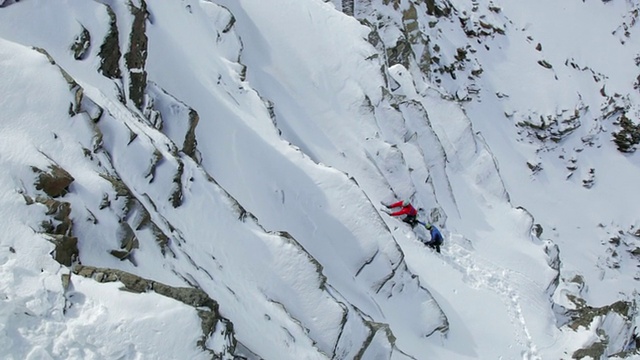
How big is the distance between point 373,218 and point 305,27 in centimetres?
1168

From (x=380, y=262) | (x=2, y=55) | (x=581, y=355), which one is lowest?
(x=581, y=355)

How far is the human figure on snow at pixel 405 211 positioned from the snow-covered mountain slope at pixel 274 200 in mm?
386

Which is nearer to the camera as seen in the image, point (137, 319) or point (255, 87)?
point (137, 319)

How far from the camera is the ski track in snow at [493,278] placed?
23.5 meters

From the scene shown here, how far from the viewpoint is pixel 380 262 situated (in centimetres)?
2042

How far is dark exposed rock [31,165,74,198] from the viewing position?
474 inches

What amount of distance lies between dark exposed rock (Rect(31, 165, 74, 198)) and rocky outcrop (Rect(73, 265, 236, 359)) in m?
1.78

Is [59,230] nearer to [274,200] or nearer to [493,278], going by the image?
[274,200]

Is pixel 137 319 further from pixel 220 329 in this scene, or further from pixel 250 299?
pixel 250 299

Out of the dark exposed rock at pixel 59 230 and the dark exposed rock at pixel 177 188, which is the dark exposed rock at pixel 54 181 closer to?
the dark exposed rock at pixel 59 230

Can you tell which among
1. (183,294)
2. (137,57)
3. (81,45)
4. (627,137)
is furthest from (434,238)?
(627,137)

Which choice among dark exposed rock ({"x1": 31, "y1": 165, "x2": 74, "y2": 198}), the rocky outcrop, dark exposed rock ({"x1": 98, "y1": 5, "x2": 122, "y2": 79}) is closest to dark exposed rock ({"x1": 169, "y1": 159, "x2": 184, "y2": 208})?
dark exposed rock ({"x1": 31, "y1": 165, "x2": 74, "y2": 198})

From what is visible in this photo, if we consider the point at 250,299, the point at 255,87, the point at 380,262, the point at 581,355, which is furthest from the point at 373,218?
the point at 581,355

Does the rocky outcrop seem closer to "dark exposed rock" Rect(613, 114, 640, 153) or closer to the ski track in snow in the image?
the ski track in snow
